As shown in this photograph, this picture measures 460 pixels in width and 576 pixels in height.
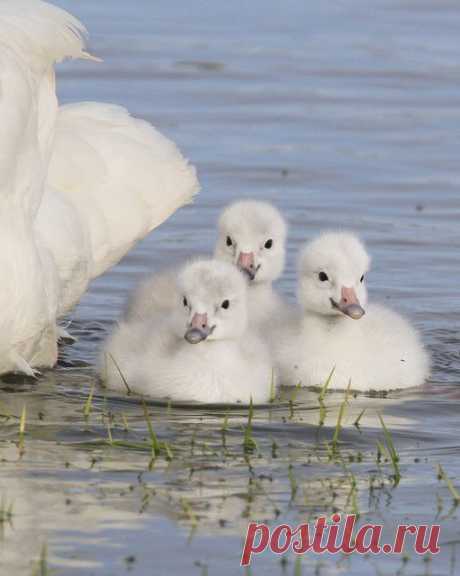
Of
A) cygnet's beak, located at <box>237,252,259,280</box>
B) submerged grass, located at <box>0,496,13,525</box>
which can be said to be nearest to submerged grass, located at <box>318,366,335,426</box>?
cygnet's beak, located at <box>237,252,259,280</box>

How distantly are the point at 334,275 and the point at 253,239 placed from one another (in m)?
0.88

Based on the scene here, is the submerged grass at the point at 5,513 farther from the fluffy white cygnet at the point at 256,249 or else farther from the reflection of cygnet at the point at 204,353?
the fluffy white cygnet at the point at 256,249

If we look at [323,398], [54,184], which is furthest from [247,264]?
[323,398]

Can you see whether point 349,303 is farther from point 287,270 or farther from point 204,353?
point 287,270

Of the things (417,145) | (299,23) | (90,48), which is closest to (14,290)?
(417,145)

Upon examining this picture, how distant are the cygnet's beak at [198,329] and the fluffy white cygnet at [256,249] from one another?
1.16m

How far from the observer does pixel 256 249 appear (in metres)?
9.95

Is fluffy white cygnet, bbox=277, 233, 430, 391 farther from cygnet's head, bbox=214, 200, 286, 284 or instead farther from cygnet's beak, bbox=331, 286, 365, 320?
cygnet's head, bbox=214, 200, 286, 284

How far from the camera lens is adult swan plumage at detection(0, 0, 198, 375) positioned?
27.3ft

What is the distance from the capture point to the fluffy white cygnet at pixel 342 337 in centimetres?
916

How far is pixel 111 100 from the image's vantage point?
15875mm

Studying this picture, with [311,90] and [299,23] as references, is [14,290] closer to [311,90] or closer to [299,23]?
[311,90]

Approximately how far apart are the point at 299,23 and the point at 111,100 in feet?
14.6

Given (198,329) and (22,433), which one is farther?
(198,329)
